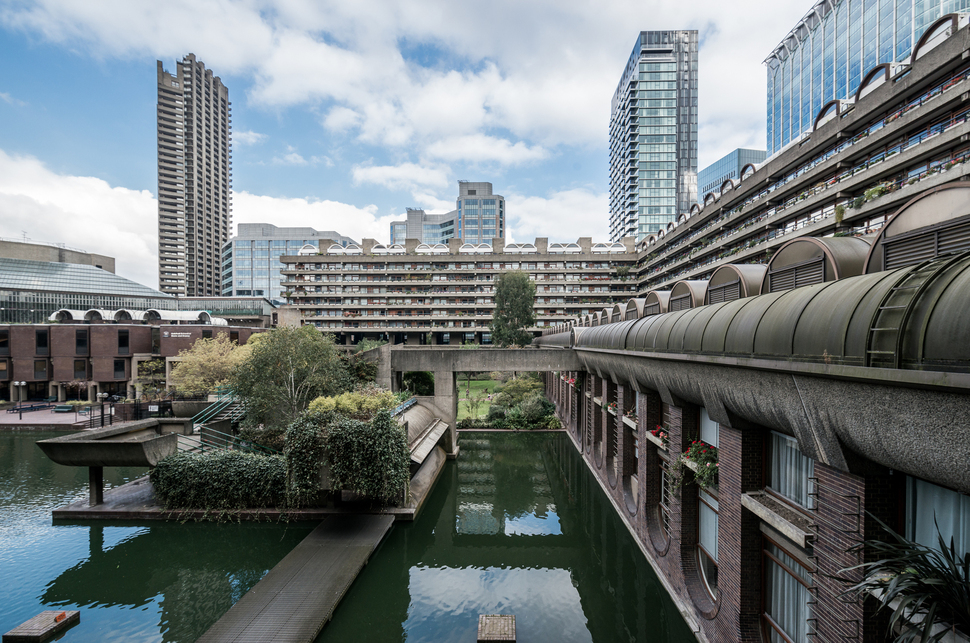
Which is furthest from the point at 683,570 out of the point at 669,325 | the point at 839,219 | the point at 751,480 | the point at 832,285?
the point at 839,219

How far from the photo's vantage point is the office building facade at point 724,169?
112 m

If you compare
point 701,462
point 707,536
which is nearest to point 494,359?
point 707,536

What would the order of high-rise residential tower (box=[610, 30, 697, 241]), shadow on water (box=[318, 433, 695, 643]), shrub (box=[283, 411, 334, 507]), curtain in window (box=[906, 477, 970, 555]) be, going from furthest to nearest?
high-rise residential tower (box=[610, 30, 697, 241])
shrub (box=[283, 411, 334, 507])
shadow on water (box=[318, 433, 695, 643])
curtain in window (box=[906, 477, 970, 555])

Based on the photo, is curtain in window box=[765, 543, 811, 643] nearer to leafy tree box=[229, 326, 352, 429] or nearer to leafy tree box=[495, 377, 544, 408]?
leafy tree box=[229, 326, 352, 429]

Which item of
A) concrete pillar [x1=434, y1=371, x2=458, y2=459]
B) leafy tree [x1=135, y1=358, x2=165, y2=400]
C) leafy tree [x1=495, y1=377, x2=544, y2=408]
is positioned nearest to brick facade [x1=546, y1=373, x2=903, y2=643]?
concrete pillar [x1=434, y1=371, x2=458, y2=459]

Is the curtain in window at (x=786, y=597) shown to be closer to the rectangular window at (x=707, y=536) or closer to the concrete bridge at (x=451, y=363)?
the rectangular window at (x=707, y=536)

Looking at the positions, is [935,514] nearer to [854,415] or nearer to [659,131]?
[854,415]

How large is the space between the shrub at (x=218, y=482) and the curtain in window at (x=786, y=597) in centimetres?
1666

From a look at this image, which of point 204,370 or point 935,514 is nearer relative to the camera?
point 935,514

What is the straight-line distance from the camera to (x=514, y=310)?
5847 cm

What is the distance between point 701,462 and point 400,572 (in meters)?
9.89

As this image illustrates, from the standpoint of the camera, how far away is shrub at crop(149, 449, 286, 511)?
699 inches

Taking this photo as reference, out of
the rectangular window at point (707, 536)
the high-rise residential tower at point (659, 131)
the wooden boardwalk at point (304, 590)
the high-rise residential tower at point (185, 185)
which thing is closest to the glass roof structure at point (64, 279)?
the high-rise residential tower at point (185, 185)

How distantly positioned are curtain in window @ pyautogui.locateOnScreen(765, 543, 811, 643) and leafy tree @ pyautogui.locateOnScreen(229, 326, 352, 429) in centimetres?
1974
